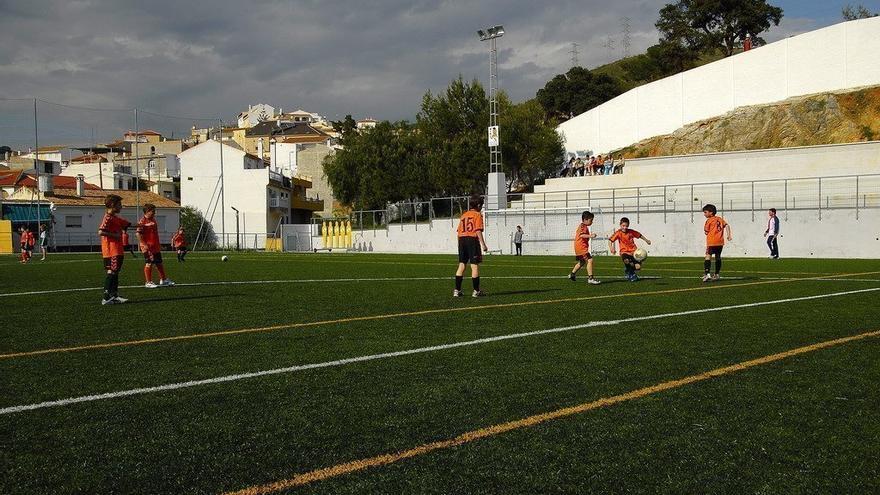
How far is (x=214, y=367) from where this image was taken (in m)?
6.54

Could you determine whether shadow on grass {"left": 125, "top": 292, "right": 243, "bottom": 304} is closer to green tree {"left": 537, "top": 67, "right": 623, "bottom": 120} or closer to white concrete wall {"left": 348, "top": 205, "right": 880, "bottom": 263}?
white concrete wall {"left": 348, "top": 205, "right": 880, "bottom": 263}

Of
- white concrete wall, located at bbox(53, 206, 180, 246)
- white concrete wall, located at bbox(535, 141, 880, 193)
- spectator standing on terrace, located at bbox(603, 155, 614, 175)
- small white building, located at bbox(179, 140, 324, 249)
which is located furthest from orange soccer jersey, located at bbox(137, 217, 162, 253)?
small white building, located at bbox(179, 140, 324, 249)

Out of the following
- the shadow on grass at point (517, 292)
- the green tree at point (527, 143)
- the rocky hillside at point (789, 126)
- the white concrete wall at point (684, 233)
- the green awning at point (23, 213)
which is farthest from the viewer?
the green tree at point (527, 143)

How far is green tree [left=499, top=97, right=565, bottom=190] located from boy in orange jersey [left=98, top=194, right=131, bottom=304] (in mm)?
50754

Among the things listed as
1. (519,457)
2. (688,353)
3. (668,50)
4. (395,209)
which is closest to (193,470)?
(519,457)

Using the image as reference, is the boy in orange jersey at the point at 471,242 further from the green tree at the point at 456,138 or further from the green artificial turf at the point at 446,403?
the green tree at the point at 456,138

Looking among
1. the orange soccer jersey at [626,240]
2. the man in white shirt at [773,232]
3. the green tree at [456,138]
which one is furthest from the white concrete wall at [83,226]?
the orange soccer jersey at [626,240]

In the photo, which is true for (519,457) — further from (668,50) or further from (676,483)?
(668,50)

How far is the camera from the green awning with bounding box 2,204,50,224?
60031mm

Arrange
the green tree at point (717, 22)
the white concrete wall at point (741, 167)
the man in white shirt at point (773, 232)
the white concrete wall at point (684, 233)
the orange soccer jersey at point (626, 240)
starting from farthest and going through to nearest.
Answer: the green tree at point (717, 22)
the white concrete wall at point (741, 167)
the white concrete wall at point (684, 233)
the man in white shirt at point (773, 232)
the orange soccer jersey at point (626, 240)

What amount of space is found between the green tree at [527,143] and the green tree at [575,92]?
25.9 meters

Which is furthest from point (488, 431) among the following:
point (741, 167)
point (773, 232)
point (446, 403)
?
point (741, 167)

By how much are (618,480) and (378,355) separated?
3.61 m

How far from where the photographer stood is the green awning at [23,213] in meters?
60.0
